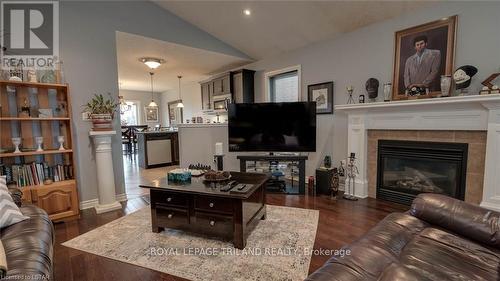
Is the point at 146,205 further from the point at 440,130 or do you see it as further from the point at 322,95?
the point at 440,130

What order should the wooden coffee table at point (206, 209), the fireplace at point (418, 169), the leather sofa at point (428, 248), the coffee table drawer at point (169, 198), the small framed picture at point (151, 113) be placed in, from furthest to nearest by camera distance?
the small framed picture at point (151, 113) → the fireplace at point (418, 169) → the coffee table drawer at point (169, 198) → the wooden coffee table at point (206, 209) → the leather sofa at point (428, 248)

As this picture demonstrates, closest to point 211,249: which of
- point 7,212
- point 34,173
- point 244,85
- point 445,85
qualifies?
point 7,212

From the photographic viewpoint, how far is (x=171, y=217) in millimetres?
2301

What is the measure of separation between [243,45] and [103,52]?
2.34m

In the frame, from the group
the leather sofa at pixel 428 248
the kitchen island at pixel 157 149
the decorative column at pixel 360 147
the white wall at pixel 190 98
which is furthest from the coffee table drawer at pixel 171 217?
the white wall at pixel 190 98

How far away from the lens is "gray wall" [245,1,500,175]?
8.21 feet

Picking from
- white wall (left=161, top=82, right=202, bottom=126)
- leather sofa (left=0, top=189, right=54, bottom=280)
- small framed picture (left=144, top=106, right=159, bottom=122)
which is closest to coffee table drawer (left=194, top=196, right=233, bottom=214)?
leather sofa (left=0, top=189, right=54, bottom=280)

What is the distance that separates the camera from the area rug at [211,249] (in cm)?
179

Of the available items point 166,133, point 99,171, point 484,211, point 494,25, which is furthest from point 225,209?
point 166,133

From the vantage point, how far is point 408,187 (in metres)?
3.18

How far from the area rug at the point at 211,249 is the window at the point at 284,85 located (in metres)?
2.52

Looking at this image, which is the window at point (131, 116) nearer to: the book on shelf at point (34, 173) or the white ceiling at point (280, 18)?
the white ceiling at point (280, 18)

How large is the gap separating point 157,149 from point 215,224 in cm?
445

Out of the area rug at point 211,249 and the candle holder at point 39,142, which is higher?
the candle holder at point 39,142
